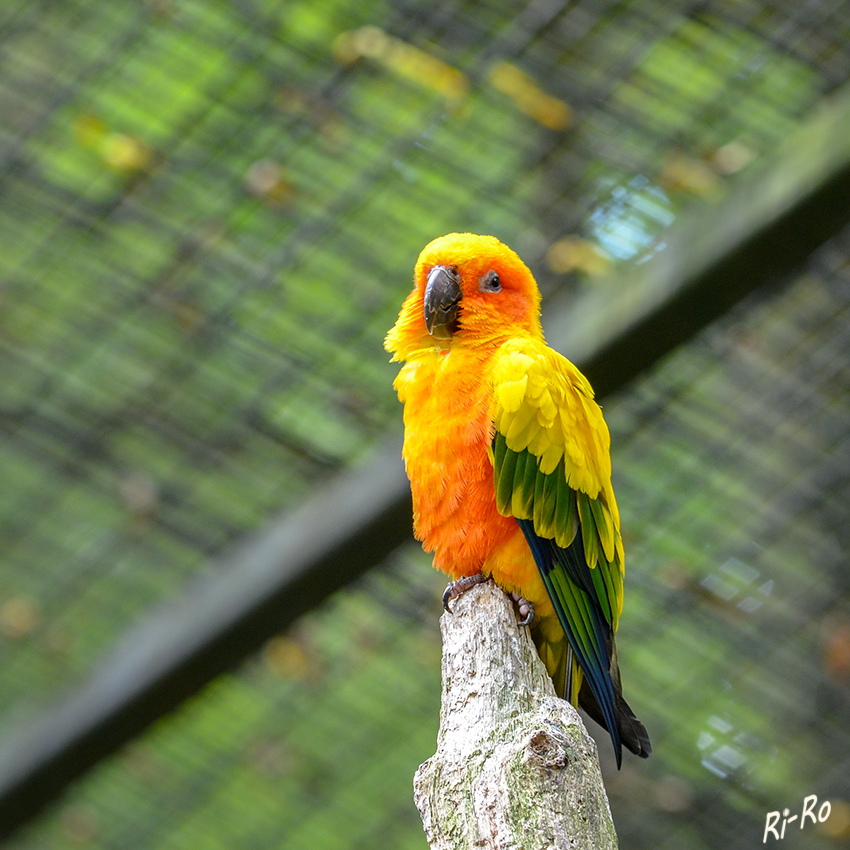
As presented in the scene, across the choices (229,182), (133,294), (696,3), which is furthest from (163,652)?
(696,3)

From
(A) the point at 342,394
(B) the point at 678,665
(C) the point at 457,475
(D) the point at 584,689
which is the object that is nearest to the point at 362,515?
(C) the point at 457,475

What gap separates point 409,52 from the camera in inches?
114

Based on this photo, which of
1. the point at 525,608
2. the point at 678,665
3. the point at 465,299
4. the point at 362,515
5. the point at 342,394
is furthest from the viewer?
the point at 678,665

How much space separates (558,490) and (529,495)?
0.08m

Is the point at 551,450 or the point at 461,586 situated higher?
the point at 551,450

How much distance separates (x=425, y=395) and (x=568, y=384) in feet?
1.11

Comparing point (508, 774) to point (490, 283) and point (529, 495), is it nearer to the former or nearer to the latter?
point (529, 495)

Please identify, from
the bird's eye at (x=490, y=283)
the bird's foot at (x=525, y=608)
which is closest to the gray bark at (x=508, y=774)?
the bird's foot at (x=525, y=608)

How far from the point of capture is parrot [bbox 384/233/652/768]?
6.98 feet

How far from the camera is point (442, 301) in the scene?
2.30 m

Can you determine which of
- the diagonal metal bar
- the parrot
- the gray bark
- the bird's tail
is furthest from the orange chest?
the gray bark

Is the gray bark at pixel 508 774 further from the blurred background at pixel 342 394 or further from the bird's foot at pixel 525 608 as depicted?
the blurred background at pixel 342 394

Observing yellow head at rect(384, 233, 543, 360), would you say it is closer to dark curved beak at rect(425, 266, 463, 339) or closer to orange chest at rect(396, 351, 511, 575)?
dark curved beak at rect(425, 266, 463, 339)

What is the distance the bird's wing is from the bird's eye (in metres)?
0.23
